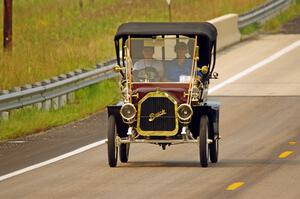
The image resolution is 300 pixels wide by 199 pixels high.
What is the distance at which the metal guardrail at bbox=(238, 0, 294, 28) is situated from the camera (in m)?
42.0

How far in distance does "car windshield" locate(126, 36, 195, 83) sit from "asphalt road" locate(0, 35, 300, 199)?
1271 mm

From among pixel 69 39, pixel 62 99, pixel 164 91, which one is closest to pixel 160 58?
pixel 164 91

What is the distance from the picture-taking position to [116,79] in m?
30.5

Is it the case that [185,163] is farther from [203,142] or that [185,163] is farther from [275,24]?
[275,24]

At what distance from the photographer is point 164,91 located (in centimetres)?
1794

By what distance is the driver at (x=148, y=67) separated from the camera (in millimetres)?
18688

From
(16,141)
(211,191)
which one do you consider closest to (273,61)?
(16,141)

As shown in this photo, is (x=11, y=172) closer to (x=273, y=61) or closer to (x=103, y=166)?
(x=103, y=166)

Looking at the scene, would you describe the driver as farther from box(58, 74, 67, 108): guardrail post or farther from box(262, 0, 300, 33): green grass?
box(262, 0, 300, 33): green grass

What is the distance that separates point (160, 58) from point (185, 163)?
1615 mm

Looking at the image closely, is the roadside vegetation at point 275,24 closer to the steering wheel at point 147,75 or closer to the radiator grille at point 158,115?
the steering wheel at point 147,75

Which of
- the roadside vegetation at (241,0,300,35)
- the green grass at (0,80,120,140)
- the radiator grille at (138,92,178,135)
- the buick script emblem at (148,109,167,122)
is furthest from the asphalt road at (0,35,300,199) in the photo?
the roadside vegetation at (241,0,300,35)

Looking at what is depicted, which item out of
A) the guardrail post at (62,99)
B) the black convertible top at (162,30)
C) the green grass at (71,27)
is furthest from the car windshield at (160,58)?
the green grass at (71,27)

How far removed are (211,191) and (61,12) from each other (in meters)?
41.1
